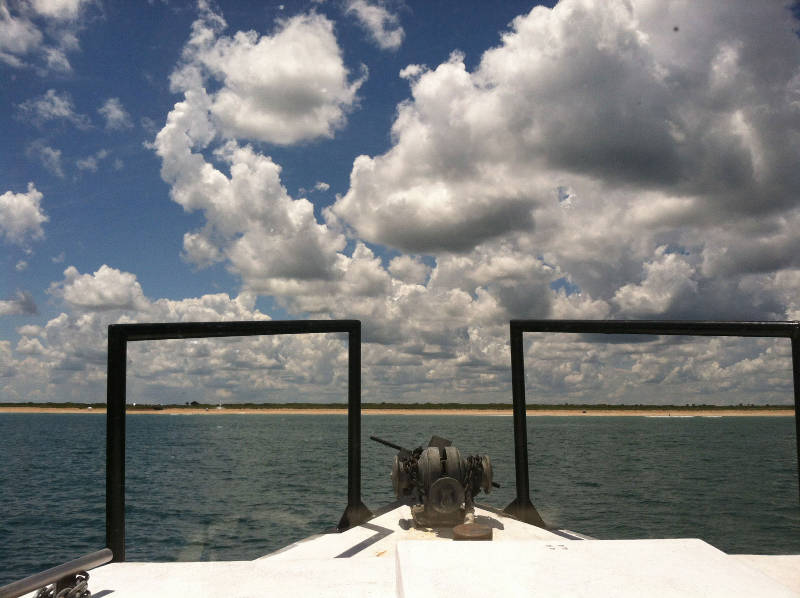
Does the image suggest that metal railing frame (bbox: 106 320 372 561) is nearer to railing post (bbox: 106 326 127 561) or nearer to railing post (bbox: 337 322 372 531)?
railing post (bbox: 106 326 127 561)

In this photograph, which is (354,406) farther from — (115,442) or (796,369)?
(796,369)

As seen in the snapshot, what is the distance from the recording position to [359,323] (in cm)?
753

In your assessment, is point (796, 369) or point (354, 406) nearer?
point (796, 369)

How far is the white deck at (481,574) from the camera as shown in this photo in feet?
8.25

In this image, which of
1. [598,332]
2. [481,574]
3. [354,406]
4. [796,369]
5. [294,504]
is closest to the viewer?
[481,574]

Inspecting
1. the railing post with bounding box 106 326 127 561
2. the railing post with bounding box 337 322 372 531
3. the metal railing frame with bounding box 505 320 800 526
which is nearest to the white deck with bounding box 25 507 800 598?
the railing post with bounding box 106 326 127 561

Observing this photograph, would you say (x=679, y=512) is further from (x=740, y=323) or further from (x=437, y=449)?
(x=740, y=323)

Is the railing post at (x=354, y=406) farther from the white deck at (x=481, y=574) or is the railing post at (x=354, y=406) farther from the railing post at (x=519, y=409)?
the white deck at (x=481, y=574)

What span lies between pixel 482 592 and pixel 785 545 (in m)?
27.9

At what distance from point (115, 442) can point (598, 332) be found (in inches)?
192

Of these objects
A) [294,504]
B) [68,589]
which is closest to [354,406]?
[68,589]

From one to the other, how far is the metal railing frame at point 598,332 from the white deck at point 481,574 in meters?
3.05

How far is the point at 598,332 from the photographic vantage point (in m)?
6.31

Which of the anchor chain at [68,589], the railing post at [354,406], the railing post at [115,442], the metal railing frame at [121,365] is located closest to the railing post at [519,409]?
the railing post at [354,406]
